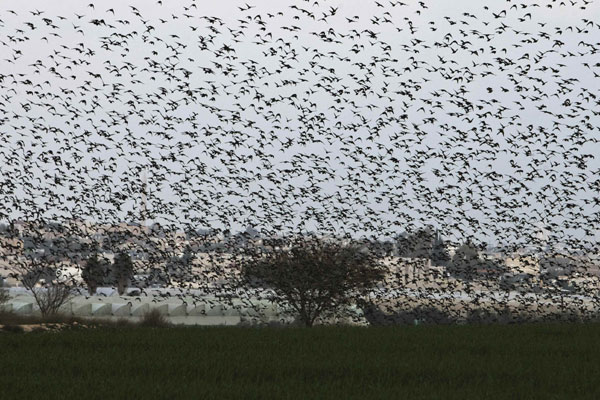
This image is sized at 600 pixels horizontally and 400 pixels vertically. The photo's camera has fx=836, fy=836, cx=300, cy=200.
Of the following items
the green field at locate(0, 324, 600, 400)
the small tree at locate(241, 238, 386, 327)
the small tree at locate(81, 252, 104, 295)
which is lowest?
the green field at locate(0, 324, 600, 400)

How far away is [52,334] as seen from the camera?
19672 mm

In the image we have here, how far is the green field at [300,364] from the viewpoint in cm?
1248

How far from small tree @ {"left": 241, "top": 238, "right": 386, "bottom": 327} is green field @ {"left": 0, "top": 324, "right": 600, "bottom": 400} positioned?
3195cm

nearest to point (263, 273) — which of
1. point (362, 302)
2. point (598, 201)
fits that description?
point (362, 302)

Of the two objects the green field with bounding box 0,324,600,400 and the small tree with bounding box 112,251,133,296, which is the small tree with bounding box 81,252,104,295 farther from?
the green field with bounding box 0,324,600,400

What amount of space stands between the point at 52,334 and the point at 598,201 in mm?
19816

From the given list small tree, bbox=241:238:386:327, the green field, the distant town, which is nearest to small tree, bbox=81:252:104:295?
the distant town

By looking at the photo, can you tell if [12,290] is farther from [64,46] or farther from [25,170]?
[64,46]

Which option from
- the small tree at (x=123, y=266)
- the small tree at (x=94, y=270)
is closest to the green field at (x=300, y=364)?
the small tree at (x=94, y=270)

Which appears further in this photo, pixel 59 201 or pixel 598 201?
pixel 59 201

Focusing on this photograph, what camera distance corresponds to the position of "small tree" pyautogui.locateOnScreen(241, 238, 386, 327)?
5353 centimetres

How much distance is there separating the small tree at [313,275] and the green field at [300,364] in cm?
3195

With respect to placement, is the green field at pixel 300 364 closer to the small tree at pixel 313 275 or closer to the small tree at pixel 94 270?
the small tree at pixel 94 270

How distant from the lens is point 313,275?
54625 mm
